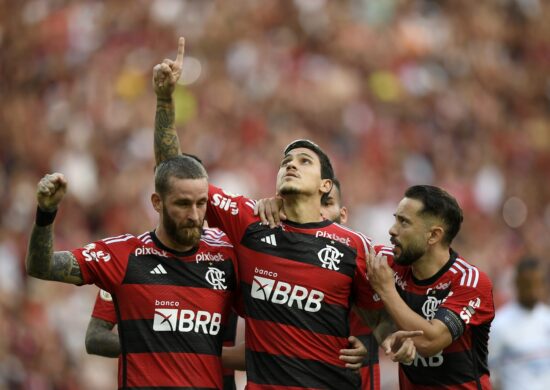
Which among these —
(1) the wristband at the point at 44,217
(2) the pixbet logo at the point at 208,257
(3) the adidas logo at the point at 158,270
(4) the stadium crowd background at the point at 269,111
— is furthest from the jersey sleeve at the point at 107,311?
(4) the stadium crowd background at the point at 269,111

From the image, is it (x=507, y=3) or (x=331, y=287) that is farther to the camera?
(x=507, y=3)

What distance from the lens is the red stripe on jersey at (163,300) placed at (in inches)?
286

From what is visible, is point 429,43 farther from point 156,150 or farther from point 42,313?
point 156,150

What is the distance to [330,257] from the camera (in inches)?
294

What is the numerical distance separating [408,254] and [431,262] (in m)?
0.20

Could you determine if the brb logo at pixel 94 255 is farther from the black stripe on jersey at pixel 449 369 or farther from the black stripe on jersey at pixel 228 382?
the black stripe on jersey at pixel 449 369

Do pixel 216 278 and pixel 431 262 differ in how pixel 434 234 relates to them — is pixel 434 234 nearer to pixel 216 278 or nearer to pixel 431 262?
pixel 431 262

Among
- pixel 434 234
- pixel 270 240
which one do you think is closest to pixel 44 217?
pixel 270 240

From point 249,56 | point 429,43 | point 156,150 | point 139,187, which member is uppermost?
point 429,43

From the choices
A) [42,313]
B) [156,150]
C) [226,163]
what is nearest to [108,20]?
[226,163]

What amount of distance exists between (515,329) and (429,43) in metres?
8.93

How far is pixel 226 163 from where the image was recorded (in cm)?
1540

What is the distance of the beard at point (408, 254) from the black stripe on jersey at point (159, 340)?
1264mm

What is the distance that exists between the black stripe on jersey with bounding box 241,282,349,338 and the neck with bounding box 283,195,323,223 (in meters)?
0.52
